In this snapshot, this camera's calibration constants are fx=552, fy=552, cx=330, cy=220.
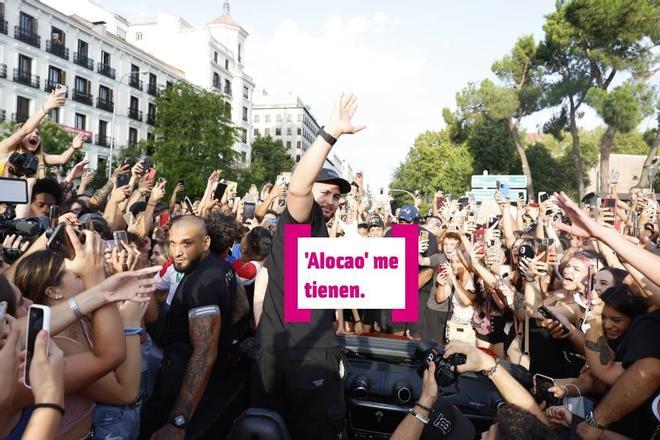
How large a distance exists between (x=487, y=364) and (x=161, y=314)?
2259 millimetres

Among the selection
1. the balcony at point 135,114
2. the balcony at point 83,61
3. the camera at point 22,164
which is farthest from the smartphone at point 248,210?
the balcony at point 135,114

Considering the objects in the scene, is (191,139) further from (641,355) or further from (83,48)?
(641,355)

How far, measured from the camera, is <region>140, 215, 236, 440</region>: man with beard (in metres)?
2.80

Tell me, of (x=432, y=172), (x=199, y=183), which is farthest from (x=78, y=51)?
(x=432, y=172)

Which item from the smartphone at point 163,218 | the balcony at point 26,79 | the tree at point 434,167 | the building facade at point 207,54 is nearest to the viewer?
the smartphone at point 163,218

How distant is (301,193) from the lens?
2.41 metres

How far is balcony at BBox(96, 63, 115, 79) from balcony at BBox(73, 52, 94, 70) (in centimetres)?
75

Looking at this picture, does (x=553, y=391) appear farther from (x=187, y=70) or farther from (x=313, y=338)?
(x=187, y=70)

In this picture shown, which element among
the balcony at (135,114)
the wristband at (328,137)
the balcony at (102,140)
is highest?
the balcony at (135,114)

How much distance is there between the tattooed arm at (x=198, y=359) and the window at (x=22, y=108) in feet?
128

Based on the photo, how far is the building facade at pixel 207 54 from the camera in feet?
Result: 193

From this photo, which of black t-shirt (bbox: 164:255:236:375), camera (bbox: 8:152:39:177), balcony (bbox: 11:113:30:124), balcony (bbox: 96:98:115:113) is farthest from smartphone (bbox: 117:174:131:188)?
balcony (bbox: 96:98:115:113)

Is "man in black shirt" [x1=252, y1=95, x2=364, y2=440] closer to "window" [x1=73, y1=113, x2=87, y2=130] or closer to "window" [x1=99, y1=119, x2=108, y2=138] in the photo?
"window" [x1=73, y1=113, x2=87, y2=130]

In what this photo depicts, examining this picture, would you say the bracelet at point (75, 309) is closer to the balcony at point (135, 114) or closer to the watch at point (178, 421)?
the watch at point (178, 421)
